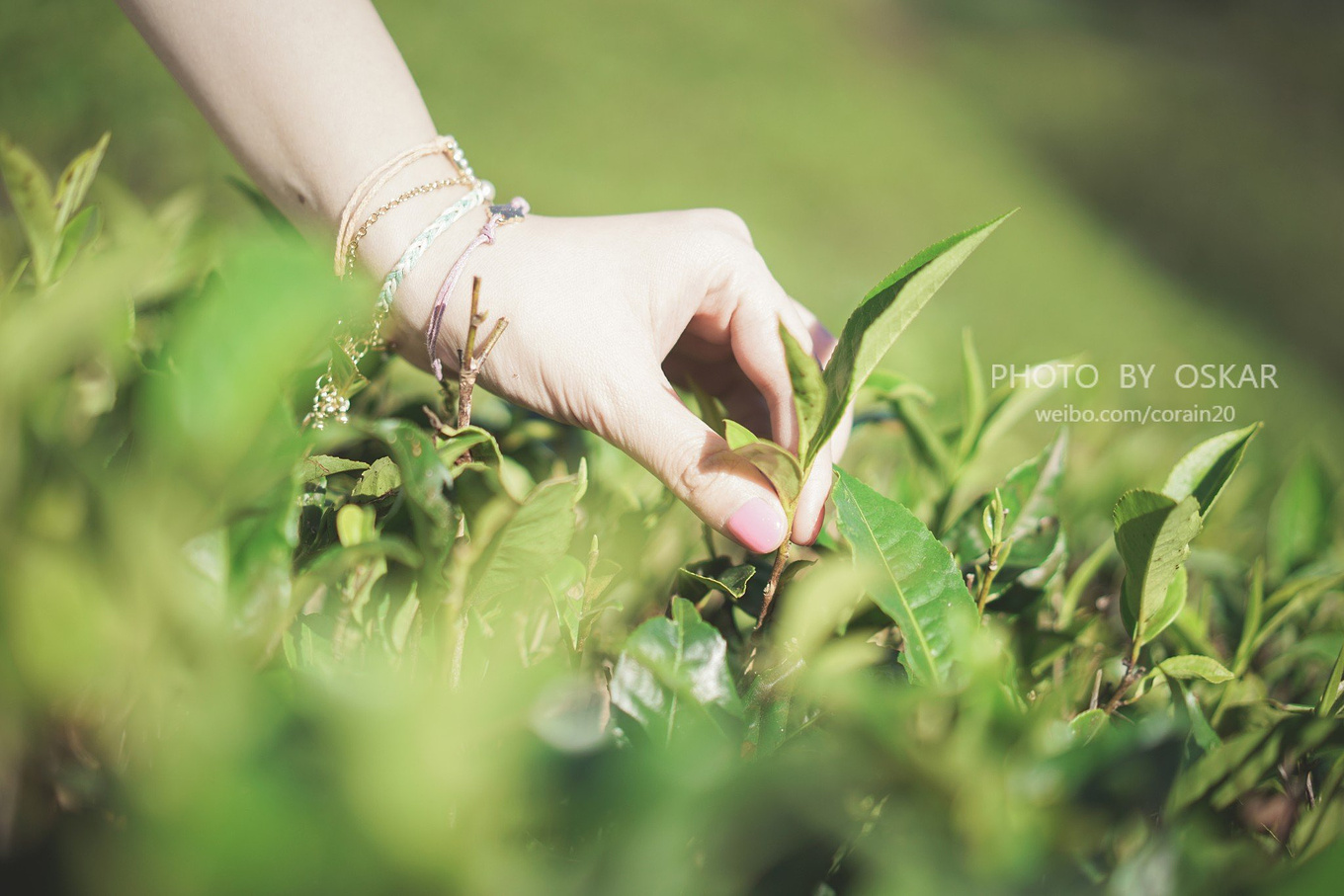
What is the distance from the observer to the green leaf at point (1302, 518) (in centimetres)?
91

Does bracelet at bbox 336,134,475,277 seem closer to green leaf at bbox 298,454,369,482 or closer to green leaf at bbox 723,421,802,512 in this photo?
green leaf at bbox 298,454,369,482

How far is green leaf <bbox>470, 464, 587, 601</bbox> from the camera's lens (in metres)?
0.46

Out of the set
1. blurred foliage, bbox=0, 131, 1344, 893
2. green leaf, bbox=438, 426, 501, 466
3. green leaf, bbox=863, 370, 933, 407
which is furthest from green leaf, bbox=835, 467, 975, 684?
green leaf, bbox=863, 370, 933, 407

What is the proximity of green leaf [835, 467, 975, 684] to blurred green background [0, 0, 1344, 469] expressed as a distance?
9.50 ft

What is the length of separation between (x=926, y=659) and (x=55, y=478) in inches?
18.7

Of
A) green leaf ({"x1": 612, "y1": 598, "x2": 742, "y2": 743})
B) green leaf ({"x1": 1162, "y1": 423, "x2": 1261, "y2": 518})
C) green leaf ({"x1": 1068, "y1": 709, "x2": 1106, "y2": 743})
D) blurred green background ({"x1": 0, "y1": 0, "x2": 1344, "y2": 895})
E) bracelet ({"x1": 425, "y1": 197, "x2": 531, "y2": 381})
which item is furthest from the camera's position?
bracelet ({"x1": 425, "y1": 197, "x2": 531, "y2": 381})

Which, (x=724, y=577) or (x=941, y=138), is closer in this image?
(x=724, y=577)

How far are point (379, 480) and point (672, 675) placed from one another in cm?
25

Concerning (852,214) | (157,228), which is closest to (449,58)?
(852,214)

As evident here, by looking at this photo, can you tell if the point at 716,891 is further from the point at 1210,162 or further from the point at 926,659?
the point at 1210,162

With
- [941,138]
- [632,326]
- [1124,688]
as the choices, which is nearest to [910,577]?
[1124,688]

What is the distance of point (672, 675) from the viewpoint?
46 centimetres

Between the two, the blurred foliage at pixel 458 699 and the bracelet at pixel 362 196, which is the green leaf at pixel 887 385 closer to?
the blurred foliage at pixel 458 699

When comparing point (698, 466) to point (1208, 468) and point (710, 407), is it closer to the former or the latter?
point (710, 407)
